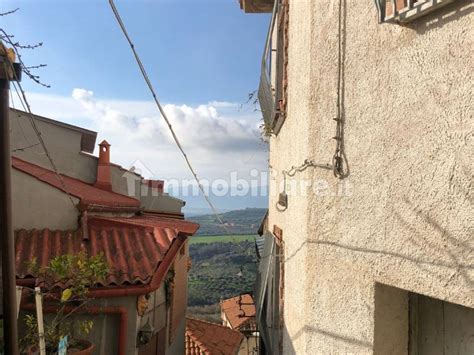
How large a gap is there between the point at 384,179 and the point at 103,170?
389 inches

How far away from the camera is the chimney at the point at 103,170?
10.9 meters

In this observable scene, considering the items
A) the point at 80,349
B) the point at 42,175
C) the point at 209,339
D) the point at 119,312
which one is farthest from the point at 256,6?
the point at 209,339

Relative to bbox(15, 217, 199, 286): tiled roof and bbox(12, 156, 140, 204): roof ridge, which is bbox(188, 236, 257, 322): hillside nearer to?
bbox(12, 156, 140, 204): roof ridge

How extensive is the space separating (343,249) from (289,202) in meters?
1.62

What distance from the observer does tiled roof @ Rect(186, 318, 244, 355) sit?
1104 cm

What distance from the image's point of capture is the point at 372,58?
2617mm

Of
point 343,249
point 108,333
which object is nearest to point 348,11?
point 343,249

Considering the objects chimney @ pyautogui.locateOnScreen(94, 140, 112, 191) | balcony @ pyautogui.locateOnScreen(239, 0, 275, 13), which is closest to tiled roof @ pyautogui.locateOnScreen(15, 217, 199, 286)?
chimney @ pyautogui.locateOnScreen(94, 140, 112, 191)

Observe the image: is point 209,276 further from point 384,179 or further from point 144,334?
point 384,179

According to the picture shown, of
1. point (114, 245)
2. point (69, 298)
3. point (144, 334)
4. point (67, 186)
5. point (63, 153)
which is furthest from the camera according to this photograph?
point (63, 153)

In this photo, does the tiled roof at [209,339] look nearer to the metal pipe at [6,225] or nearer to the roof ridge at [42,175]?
the roof ridge at [42,175]

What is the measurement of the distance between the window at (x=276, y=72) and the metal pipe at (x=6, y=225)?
313cm

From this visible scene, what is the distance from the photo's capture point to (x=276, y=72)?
5488mm

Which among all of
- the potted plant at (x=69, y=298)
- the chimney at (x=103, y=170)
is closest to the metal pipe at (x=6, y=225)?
the potted plant at (x=69, y=298)
